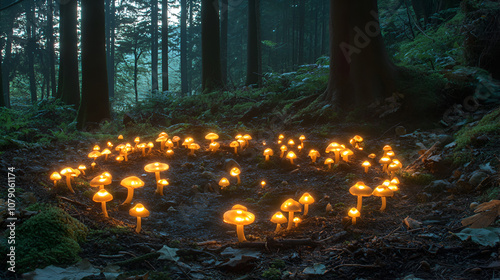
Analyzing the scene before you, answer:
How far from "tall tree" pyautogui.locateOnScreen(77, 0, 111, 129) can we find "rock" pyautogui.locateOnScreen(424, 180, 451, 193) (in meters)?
10.1

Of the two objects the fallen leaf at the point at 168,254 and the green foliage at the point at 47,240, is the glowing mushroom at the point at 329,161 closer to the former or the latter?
the fallen leaf at the point at 168,254

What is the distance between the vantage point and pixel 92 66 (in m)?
9.74

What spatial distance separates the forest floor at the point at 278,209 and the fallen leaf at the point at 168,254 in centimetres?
1

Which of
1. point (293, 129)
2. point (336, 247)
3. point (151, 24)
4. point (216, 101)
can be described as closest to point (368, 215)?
point (336, 247)

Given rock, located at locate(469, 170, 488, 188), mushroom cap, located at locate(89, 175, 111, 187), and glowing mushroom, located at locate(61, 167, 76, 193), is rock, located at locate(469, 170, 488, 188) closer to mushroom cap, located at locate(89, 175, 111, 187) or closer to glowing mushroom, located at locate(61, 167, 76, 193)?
mushroom cap, located at locate(89, 175, 111, 187)

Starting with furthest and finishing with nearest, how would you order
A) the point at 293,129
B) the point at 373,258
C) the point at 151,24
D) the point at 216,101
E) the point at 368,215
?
the point at 151,24 → the point at 216,101 → the point at 293,129 → the point at 368,215 → the point at 373,258

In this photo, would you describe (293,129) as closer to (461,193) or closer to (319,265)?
(461,193)

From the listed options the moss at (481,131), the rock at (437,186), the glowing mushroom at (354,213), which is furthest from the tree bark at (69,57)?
the moss at (481,131)

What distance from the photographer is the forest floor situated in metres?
2.20

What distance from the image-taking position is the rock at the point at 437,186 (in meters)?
3.78

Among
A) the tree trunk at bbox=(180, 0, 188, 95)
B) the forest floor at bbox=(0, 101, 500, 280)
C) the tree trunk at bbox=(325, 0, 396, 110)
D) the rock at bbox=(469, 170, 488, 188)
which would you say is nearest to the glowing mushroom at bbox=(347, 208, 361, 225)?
the forest floor at bbox=(0, 101, 500, 280)

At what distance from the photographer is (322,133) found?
6930 mm

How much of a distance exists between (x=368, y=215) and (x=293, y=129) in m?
4.51

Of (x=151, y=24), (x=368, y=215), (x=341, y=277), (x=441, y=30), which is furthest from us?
(x=151, y=24)
